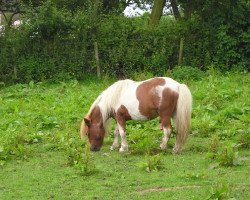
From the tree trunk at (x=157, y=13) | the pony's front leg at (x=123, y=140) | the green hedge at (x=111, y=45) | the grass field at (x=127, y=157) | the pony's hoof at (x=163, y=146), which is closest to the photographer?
the grass field at (x=127, y=157)

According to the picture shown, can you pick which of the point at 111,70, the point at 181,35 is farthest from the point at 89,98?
the point at 181,35

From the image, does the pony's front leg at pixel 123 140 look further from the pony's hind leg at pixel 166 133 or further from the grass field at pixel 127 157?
the pony's hind leg at pixel 166 133

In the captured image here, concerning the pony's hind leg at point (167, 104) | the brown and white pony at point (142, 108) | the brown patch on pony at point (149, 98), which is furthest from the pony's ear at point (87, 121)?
the pony's hind leg at point (167, 104)

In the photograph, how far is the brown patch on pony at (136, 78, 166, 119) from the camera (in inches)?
365

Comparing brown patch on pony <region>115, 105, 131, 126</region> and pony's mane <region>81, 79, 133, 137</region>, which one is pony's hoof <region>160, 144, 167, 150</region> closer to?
brown patch on pony <region>115, 105, 131, 126</region>

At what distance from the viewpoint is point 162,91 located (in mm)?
9180

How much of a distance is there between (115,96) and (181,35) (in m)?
10.6

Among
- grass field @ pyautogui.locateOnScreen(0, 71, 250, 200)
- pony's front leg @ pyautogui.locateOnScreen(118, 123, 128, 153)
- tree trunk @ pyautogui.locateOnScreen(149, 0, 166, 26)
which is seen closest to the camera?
grass field @ pyautogui.locateOnScreen(0, 71, 250, 200)

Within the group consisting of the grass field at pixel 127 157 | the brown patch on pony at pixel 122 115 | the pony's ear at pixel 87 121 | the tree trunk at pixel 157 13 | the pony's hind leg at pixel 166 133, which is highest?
the tree trunk at pixel 157 13

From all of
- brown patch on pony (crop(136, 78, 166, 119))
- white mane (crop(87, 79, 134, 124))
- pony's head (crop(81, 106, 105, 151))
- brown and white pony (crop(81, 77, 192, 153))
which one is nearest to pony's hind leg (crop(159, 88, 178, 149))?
brown and white pony (crop(81, 77, 192, 153))

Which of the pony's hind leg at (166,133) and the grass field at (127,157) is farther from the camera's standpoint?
the pony's hind leg at (166,133)

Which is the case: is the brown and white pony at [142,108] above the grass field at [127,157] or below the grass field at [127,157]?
above

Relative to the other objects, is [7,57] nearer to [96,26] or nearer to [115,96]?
[96,26]

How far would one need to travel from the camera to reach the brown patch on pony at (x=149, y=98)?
365 inches
